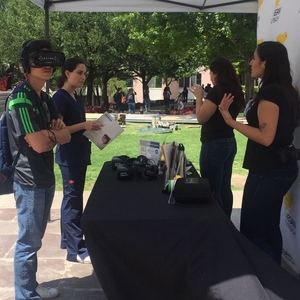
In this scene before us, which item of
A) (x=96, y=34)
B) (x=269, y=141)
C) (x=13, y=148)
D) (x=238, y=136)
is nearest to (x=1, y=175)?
(x=13, y=148)

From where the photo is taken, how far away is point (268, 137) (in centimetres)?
275

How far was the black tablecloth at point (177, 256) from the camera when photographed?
7.18 ft

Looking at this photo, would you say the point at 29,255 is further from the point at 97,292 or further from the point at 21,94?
the point at 21,94

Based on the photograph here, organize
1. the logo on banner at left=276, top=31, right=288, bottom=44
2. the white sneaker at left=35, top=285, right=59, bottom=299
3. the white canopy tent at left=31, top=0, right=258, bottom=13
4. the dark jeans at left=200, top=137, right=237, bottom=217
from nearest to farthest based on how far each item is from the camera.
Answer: the white sneaker at left=35, top=285, right=59, bottom=299
the logo on banner at left=276, top=31, right=288, bottom=44
the dark jeans at left=200, top=137, right=237, bottom=217
the white canopy tent at left=31, top=0, right=258, bottom=13

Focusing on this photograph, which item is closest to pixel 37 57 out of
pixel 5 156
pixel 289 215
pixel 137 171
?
pixel 5 156

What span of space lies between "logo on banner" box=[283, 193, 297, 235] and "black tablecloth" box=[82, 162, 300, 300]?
4.06 ft

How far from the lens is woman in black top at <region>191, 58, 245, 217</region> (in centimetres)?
352

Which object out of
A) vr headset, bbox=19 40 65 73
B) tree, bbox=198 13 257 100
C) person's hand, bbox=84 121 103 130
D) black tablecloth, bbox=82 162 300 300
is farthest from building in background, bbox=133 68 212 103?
black tablecloth, bbox=82 162 300 300

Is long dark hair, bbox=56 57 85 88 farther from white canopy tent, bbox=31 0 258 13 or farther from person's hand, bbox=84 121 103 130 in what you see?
white canopy tent, bbox=31 0 258 13

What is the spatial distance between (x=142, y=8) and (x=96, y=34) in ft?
67.9

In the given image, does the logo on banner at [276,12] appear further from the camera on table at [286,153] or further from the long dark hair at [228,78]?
the camera on table at [286,153]

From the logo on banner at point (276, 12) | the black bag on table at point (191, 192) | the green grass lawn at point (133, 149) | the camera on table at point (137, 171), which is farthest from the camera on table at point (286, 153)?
the green grass lawn at point (133, 149)

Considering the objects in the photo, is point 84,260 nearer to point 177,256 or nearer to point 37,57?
point 177,256

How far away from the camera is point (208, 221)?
2.33 m
